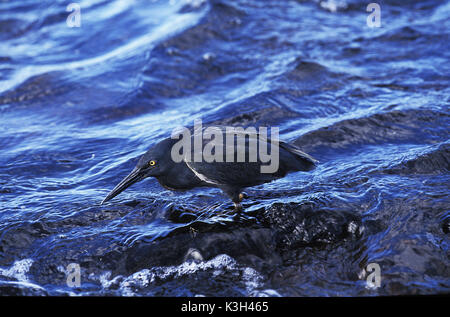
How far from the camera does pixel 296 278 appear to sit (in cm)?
385

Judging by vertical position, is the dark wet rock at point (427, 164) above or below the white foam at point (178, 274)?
above

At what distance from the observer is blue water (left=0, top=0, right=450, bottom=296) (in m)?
3.99

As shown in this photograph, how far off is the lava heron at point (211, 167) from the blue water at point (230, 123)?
303 mm

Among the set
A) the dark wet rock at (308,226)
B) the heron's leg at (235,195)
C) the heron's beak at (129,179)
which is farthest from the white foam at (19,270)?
the dark wet rock at (308,226)

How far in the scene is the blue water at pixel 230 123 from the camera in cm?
399

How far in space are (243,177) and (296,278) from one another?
103cm

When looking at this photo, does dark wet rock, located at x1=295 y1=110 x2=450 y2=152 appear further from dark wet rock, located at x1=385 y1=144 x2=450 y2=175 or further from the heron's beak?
the heron's beak

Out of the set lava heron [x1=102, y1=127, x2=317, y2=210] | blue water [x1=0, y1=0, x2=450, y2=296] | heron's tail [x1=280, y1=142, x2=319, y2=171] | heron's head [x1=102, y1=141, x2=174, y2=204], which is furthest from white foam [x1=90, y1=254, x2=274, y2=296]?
heron's tail [x1=280, y1=142, x2=319, y2=171]

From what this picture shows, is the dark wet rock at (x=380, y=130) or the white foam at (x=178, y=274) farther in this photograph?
the dark wet rock at (x=380, y=130)

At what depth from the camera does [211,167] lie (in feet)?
14.4

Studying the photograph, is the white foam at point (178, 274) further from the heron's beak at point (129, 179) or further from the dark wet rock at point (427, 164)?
the dark wet rock at point (427, 164)

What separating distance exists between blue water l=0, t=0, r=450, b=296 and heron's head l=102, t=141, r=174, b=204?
0.40 meters

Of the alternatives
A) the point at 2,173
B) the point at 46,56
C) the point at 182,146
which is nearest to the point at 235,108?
the point at 182,146

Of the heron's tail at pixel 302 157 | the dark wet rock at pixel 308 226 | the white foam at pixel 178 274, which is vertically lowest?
the white foam at pixel 178 274
